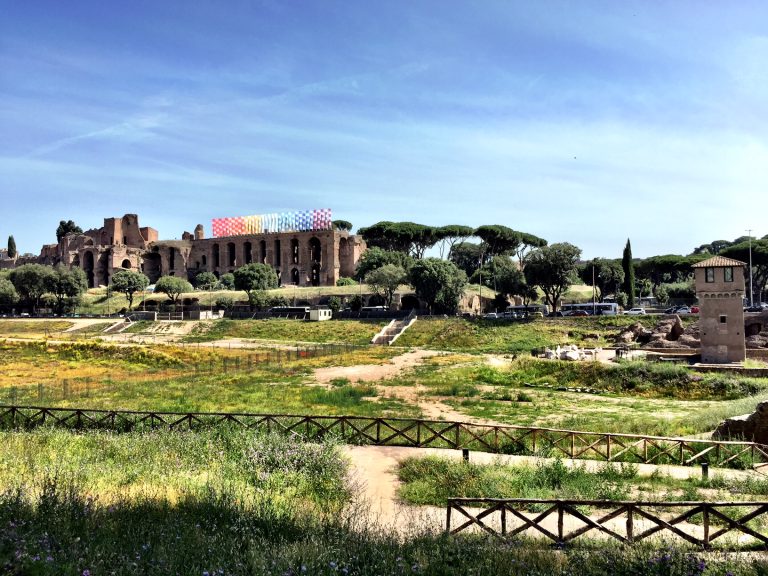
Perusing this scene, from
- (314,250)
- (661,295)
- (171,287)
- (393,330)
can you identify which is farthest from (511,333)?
(314,250)

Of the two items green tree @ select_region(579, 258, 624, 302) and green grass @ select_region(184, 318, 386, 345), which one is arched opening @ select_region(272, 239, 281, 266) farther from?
green tree @ select_region(579, 258, 624, 302)

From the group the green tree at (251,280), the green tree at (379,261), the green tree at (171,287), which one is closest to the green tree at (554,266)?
the green tree at (379,261)

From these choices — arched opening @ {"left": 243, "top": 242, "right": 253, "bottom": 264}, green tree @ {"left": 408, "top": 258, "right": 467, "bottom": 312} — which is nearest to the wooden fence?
green tree @ {"left": 408, "top": 258, "right": 467, "bottom": 312}

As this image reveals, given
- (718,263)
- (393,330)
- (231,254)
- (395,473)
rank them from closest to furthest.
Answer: (395,473)
(718,263)
(393,330)
(231,254)

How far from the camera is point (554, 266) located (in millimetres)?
62188

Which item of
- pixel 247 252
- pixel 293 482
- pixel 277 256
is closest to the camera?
pixel 293 482

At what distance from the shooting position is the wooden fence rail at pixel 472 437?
15.6 metres

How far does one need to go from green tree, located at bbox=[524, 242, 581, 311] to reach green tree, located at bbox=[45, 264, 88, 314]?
222 feet

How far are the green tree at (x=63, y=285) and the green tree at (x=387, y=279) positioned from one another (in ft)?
152

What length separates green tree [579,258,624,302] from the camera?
88062mm

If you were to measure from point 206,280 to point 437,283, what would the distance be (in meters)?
57.0

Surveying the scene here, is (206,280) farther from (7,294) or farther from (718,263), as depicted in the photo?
(718,263)

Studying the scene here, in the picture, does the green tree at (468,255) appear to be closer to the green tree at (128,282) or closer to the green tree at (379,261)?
the green tree at (379,261)

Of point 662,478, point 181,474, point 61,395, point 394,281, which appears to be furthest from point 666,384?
point 394,281
